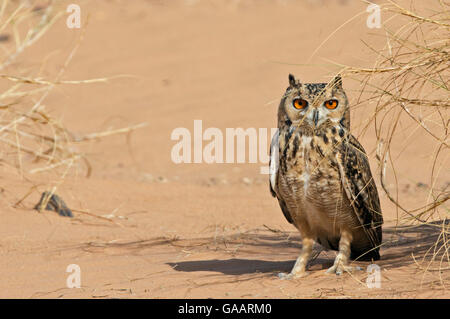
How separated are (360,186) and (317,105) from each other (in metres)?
0.56

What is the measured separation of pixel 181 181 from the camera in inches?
373

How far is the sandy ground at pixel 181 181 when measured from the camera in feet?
13.8

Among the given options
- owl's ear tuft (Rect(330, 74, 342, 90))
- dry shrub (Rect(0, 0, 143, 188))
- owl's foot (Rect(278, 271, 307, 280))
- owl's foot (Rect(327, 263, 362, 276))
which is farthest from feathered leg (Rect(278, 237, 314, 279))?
dry shrub (Rect(0, 0, 143, 188))

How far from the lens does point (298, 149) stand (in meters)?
4.19

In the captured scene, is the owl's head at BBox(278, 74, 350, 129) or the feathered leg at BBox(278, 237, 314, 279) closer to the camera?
the owl's head at BBox(278, 74, 350, 129)

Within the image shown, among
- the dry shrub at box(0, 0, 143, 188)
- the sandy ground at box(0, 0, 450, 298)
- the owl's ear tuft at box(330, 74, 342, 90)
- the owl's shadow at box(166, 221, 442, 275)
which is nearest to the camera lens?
the owl's ear tuft at box(330, 74, 342, 90)

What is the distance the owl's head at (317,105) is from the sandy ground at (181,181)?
0.13 m

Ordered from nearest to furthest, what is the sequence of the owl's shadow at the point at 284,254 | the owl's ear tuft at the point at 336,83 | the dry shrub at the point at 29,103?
the owl's ear tuft at the point at 336,83 < the owl's shadow at the point at 284,254 < the dry shrub at the point at 29,103

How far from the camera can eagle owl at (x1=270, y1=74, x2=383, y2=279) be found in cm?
414

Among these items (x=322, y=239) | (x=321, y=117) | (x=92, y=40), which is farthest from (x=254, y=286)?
(x=92, y=40)

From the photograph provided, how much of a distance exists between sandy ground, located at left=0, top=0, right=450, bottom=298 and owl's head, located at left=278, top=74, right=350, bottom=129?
13 centimetres

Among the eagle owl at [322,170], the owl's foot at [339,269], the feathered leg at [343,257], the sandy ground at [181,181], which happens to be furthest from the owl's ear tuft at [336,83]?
the owl's foot at [339,269]

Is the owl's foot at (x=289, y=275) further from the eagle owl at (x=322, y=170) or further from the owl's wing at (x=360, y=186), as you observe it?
the owl's wing at (x=360, y=186)

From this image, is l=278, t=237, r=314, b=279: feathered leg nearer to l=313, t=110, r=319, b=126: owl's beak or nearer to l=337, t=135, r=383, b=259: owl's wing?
l=337, t=135, r=383, b=259: owl's wing
